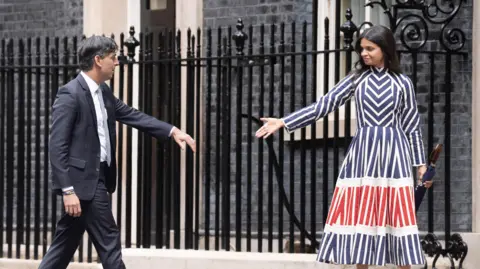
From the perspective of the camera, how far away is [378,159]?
831cm

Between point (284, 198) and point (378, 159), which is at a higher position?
point (378, 159)

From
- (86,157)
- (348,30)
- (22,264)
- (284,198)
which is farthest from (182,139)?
(22,264)

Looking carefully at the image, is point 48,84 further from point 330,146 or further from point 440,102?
point 440,102

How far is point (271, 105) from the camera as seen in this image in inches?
427

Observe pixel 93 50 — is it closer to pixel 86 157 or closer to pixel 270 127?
pixel 86 157

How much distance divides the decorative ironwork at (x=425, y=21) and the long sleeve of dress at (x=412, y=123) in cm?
182

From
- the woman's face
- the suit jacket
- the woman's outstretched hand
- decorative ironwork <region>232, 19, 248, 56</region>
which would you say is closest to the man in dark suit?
the suit jacket

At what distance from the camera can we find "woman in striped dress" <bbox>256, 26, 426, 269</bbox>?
27.1 feet

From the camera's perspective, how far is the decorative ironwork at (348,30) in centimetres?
1027

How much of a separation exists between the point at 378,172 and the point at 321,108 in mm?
486

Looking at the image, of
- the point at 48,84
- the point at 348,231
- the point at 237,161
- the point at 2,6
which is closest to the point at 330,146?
the point at 237,161

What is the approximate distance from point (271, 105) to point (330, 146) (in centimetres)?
84

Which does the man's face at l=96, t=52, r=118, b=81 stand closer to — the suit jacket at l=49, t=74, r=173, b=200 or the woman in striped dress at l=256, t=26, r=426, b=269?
the suit jacket at l=49, t=74, r=173, b=200

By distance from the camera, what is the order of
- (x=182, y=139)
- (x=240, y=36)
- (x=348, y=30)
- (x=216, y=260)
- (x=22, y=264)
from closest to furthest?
(x=182, y=139)
(x=348, y=30)
(x=216, y=260)
(x=240, y=36)
(x=22, y=264)
